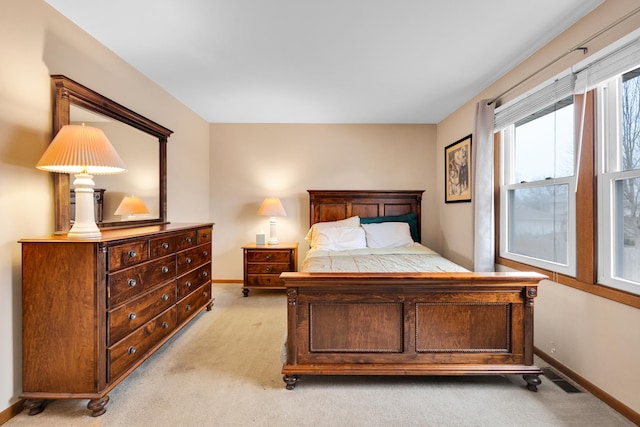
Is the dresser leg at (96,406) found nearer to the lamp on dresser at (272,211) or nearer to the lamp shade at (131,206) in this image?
the lamp shade at (131,206)

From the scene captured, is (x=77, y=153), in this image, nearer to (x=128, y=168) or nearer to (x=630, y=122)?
(x=128, y=168)

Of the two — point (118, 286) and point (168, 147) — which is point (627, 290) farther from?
point (168, 147)

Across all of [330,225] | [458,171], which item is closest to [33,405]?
[330,225]

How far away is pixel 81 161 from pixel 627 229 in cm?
329

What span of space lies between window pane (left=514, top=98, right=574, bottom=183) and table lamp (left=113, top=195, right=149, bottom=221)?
359 centimetres

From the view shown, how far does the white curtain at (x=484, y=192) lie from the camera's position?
2.94 meters

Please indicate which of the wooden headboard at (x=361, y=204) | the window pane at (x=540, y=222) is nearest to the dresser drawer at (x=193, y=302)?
the wooden headboard at (x=361, y=204)

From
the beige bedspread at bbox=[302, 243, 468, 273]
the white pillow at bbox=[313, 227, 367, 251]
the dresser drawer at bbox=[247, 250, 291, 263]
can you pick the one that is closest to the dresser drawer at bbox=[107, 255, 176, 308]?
the beige bedspread at bbox=[302, 243, 468, 273]

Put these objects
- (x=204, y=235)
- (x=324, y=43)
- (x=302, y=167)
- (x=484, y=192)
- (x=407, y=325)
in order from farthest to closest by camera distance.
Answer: (x=302, y=167) < (x=204, y=235) < (x=484, y=192) < (x=324, y=43) < (x=407, y=325)

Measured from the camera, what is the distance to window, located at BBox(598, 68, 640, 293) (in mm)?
1777

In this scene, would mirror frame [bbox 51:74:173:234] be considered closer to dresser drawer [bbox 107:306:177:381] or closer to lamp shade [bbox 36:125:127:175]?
lamp shade [bbox 36:125:127:175]

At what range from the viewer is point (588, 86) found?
6.40 ft

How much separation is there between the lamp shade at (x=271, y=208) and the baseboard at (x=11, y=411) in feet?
9.22

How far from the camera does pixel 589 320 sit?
78.1 inches
